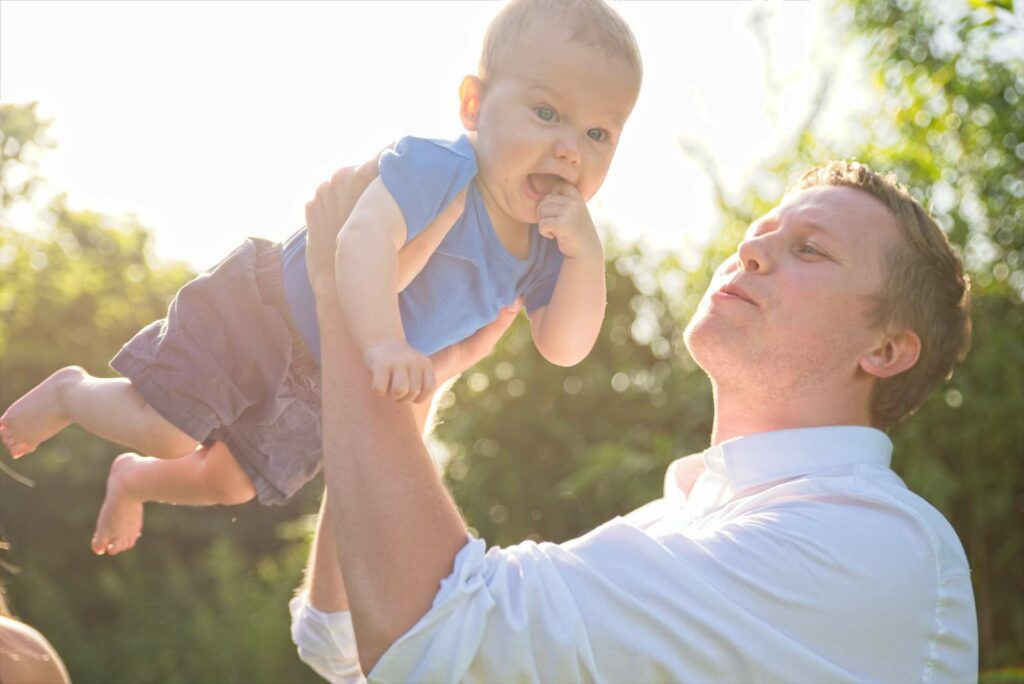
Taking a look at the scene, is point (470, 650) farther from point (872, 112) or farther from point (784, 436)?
point (872, 112)

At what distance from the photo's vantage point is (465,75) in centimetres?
211

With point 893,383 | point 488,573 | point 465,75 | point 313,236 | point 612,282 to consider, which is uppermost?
point 465,75

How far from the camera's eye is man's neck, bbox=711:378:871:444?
2.55 meters

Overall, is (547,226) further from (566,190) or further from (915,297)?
(915,297)

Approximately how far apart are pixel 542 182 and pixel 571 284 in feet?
0.62

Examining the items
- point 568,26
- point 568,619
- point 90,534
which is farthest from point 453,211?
point 90,534

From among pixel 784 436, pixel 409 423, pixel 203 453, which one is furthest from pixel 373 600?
pixel 784 436

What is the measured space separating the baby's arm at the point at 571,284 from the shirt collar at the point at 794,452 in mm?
458

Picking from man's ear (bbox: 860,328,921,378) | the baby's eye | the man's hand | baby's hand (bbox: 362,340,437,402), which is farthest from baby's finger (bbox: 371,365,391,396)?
man's ear (bbox: 860,328,921,378)

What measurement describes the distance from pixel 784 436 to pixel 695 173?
3.42 metres

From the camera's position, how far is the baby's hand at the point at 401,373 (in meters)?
1.66

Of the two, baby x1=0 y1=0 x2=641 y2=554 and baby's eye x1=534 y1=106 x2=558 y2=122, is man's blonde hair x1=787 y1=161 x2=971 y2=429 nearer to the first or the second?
baby x1=0 y1=0 x2=641 y2=554

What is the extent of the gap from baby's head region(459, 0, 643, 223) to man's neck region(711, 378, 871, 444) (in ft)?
2.49

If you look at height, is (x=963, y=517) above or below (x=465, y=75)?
below
